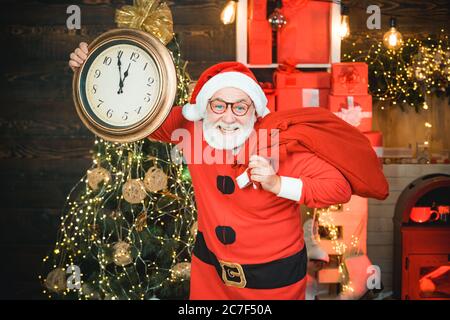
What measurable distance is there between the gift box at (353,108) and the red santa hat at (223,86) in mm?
874

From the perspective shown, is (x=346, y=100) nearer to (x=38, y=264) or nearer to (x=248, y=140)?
(x=248, y=140)

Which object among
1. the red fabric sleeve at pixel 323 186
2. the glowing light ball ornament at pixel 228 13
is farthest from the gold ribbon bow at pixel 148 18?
the red fabric sleeve at pixel 323 186

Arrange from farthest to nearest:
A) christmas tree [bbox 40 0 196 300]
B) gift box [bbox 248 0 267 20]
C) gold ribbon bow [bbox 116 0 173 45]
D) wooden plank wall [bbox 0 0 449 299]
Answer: wooden plank wall [bbox 0 0 449 299] → gift box [bbox 248 0 267 20] → christmas tree [bbox 40 0 196 300] → gold ribbon bow [bbox 116 0 173 45]

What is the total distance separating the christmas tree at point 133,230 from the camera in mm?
3314

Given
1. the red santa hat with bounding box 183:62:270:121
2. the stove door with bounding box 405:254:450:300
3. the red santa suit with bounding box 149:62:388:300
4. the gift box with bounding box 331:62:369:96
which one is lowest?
the stove door with bounding box 405:254:450:300

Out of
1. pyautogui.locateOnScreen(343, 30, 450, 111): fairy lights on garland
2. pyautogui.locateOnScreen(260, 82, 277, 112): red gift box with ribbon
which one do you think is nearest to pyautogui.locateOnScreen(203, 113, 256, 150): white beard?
pyautogui.locateOnScreen(260, 82, 277, 112): red gift box with ribbon

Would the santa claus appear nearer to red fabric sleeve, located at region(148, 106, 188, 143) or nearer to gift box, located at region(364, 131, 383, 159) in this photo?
red fabric sleeve, located at region(148, 106, 188, 143)

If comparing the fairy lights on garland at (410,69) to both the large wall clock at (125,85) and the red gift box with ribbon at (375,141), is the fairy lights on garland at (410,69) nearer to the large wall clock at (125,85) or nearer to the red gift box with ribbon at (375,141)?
the red gift box with ribbon at (375,141)

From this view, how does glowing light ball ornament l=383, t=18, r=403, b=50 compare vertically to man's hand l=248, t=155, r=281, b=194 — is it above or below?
above

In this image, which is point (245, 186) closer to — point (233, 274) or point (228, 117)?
point (228, 117)

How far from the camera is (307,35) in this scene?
365 cm

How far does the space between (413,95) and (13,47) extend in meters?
2.53

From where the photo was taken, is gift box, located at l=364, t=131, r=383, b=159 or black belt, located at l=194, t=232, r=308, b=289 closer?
black belt, located at l=194, t=232, r=308, b=289

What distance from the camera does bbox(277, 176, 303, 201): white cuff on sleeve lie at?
239 centimetres
